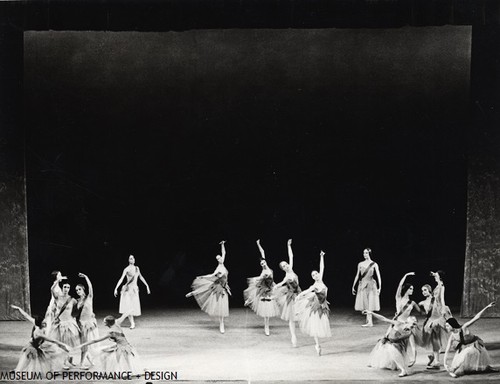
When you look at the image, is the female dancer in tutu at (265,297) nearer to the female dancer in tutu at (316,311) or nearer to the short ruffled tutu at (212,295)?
the short ruffled tutu at (212,295)

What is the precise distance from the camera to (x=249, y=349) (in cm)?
1075

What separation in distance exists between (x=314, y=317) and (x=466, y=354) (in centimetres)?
189

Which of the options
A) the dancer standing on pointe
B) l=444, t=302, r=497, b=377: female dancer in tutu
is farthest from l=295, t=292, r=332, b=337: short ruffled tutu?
l=444, t=302, r=497, b=377: female dancer in tutu

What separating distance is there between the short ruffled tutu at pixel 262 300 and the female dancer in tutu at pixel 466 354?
242 cm

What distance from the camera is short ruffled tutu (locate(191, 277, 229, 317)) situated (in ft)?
37.2

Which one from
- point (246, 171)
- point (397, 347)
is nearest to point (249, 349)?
point (397, 347)

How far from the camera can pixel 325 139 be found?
11.8 meters

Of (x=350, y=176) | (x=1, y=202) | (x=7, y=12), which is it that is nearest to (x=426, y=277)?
(x=350, y=176)

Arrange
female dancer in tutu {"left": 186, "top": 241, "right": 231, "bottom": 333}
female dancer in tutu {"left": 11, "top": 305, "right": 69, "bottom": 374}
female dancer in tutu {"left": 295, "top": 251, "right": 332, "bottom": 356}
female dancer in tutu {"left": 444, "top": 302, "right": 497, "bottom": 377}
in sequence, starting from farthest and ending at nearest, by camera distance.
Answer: female dancer in tutu {"left": 186, "top": 241, "right": 231, "bottom": 333} < female dancer in tutu {"left": 295, "top": 251, "right": 332, "bottom": 356} < female dancer in tutu {"left": 444, "top": 302, "right": 497, "bottom": 377} < female dancer in tutu {"left": 11, "top": 305, "right": 69, "bottom": 374}

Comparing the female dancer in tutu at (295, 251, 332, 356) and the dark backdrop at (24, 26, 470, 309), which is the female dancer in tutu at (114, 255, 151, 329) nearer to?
the dark backdrop at (24, 26, 470, 309)

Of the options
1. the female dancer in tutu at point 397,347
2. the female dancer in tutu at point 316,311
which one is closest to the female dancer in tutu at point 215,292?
the female dancer in tutu at point 316,311

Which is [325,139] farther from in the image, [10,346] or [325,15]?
[10,346]

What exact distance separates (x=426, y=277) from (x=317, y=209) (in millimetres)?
1887

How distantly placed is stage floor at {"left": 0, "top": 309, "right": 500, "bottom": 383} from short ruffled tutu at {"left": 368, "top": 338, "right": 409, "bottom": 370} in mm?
101
